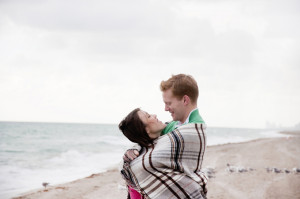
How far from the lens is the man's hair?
2689mm

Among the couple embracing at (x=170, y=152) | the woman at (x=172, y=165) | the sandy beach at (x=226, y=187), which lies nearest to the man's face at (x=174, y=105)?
the couple embracing at (x=170, y=152)

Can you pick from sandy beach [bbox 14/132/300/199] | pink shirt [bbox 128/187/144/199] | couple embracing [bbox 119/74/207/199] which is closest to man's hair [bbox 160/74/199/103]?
couple embracing [bbox 119/74/207/199]

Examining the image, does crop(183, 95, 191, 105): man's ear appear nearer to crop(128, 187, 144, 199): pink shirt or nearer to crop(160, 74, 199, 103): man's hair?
crop(160, 74, 199, 103): man's hair

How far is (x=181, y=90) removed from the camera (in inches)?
106

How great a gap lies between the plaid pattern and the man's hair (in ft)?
1.06

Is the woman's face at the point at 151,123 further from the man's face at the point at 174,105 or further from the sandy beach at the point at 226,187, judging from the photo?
the sandy beach at the point at 226,187

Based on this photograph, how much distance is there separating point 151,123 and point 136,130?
0.47ft

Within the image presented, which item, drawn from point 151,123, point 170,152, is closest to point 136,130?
point 151,123

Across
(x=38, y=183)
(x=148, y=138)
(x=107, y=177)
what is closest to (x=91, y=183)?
(x=107, y=177)

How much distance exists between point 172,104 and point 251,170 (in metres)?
8.62

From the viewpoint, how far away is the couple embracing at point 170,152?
243cm

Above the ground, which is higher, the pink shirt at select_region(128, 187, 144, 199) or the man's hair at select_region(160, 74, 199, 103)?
the man's hair at select_region(160, 74, 199, 103)

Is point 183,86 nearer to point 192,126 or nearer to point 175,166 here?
point 192,126

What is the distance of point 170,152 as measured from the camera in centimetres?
240
